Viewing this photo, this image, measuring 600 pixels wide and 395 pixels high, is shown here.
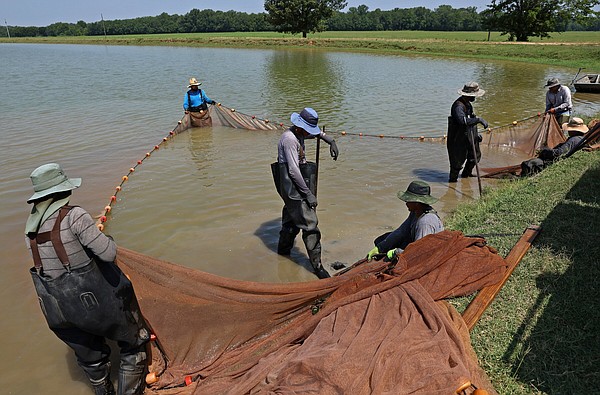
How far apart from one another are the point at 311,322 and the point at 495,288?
67.8 inches

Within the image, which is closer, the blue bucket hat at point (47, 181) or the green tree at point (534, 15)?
the blue bucket hat at point (47, 181)

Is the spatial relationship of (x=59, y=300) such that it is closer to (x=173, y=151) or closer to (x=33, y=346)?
(x=33, y=346)

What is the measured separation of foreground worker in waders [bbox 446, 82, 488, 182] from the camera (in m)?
7.64

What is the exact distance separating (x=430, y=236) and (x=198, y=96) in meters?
10.5

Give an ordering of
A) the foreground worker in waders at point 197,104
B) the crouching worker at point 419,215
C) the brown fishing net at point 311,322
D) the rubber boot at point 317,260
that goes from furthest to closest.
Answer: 1. the foreground worker in waders at point 197,104
2. the rubber boot at point 317,260
3. the crouching worker at point 419,215
4. the brown fishing net at point 311,322

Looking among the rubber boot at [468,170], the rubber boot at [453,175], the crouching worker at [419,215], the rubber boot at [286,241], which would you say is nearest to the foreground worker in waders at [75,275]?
the crouching worker at [419,215]

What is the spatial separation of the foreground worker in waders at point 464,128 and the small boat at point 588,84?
13.9 m

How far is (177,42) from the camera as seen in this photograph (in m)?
63.5

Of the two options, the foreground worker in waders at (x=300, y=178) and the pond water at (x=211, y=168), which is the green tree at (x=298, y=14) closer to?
the pond water at (x=211, y=168)

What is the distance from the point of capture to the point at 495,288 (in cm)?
390

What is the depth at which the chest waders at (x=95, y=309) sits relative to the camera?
3035 mm

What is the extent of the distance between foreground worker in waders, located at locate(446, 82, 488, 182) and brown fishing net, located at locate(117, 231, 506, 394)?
4.15m

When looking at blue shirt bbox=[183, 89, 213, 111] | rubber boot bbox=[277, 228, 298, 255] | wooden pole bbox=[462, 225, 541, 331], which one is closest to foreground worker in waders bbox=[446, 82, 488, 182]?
wooden pole bbox=[462, 225, 541, 331]

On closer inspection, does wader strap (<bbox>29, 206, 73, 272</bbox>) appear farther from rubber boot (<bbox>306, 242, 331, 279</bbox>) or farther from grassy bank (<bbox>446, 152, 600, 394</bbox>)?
grassy bank (<bbox>446, 152, 600, 394</bbox>)
